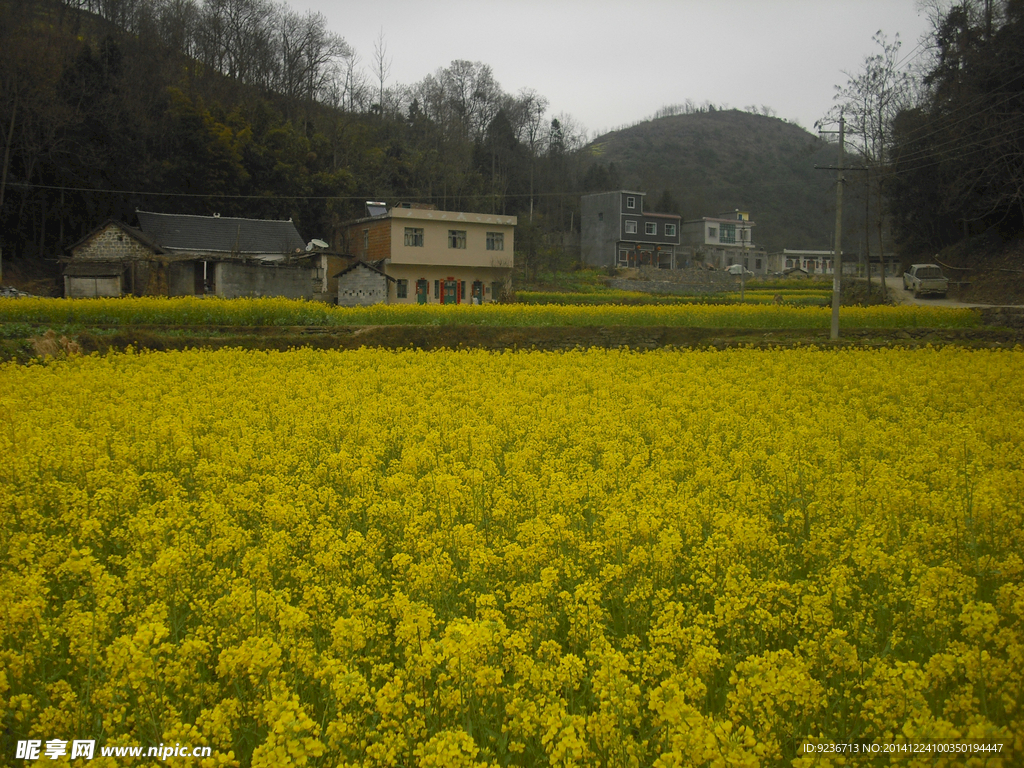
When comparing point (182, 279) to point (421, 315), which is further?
point (182, 279)

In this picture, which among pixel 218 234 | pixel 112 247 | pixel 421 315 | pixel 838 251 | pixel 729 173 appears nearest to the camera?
pixel 838 251

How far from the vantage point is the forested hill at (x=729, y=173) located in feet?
300

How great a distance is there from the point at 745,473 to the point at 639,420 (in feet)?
9.92

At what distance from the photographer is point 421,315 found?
23078 millimetres

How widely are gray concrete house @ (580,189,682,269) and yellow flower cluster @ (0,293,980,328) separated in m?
40.5

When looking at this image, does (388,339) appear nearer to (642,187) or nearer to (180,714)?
(180,714)

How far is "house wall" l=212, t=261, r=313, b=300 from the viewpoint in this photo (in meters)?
30.8

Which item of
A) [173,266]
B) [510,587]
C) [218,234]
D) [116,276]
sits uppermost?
[218,234]

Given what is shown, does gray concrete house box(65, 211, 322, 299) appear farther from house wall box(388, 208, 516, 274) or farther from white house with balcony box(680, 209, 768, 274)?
white house with balcony box(680, 209, 768, 274)

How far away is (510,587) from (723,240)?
80.4 m

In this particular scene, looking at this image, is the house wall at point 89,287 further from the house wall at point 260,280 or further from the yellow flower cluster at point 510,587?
the yellow flower cluster at point 510,587

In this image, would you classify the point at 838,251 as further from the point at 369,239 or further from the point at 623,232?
the point at 623,232

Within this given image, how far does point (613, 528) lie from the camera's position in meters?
4.87

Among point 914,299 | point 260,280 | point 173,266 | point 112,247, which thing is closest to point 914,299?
point 914,299
